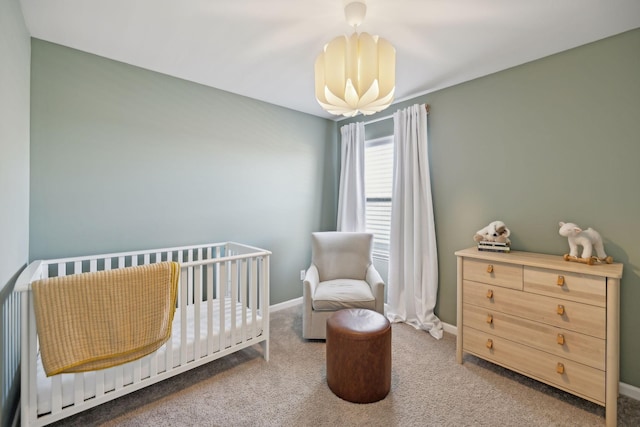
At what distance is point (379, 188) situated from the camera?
3412 mm

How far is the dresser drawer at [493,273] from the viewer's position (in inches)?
76.9

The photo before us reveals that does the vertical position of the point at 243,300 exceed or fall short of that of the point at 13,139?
it falls short

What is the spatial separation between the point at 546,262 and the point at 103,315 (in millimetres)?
2619

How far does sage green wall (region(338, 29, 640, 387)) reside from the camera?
1.86 metres

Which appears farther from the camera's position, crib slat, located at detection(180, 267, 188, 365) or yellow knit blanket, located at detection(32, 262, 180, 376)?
crib slat, located at detection(180, 267, 188, 365)

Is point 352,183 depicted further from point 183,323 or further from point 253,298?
point 183,323

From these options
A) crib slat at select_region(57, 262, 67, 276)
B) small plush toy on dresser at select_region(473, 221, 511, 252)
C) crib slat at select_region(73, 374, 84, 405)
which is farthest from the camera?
small plush toy on dresser at select_region(473, 221, 511, 252)

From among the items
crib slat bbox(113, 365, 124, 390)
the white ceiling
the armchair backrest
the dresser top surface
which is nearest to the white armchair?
the armchair backrest

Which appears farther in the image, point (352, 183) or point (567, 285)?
point (352, 183)

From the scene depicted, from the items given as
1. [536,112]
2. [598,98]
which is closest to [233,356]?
[536,112]

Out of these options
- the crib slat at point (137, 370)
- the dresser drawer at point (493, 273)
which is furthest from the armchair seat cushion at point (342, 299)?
the crib slat at point (137, 370)

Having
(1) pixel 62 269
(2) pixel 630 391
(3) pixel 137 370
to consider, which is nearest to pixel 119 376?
(3) pixel 137 370

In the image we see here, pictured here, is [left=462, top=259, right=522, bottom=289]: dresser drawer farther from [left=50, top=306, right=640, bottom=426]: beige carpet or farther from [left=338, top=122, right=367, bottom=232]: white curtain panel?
[left=338, top=122, right=367, bottom=232]: white curtain panel

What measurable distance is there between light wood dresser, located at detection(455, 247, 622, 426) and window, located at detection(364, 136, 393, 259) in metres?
1.23
